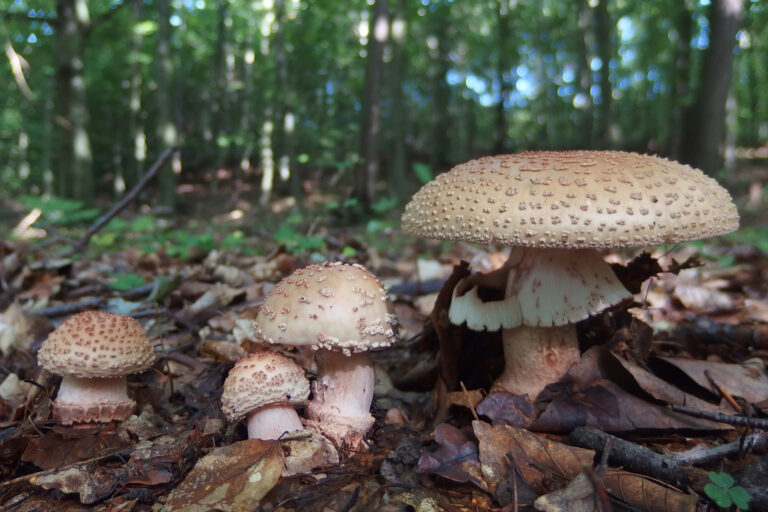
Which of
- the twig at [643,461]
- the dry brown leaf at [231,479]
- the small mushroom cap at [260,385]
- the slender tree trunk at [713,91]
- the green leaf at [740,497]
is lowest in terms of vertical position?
the twig at [643,461]

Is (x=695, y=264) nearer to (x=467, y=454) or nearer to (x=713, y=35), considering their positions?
(x=467, y=454)

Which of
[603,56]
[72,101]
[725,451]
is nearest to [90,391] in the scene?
[725,451]

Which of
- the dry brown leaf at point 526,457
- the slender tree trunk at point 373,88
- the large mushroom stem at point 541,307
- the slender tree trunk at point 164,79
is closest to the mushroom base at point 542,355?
the large mushroom stem at point 541,307

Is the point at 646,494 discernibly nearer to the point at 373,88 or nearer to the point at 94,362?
→ the point at 94,362

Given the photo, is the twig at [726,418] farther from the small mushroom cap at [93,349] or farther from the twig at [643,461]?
the small mushroom cap at [93,349]

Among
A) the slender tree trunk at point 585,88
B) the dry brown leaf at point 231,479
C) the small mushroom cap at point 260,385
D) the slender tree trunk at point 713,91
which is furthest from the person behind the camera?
the slender tree trunk at point 585,88
